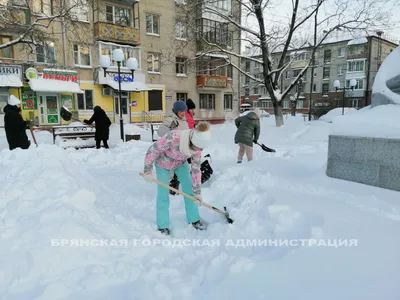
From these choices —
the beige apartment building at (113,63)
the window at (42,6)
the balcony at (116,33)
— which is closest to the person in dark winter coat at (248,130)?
the beige apartment building at (113,63)

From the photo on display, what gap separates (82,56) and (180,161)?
20.0 m

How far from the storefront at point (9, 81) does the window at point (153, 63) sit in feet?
29.6

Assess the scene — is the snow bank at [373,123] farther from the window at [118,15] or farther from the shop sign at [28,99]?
the window at [118,15]

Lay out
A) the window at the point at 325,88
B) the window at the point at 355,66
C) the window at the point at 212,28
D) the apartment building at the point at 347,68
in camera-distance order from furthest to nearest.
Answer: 1. the window at the point at 325,88
2. the window at the point at 355,66
3. the apartment building at the point at 347,68
4. the window at the point at 212,28

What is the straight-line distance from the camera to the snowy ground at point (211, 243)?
2344 mm

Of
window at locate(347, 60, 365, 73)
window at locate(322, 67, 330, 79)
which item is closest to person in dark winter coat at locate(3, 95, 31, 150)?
window at locate(347, 60, 365, 73)

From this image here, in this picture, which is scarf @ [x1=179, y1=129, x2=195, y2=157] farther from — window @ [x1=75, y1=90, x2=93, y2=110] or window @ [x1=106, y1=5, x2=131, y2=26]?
window @ [x1=106, y1=5, x2=131, y2=26]

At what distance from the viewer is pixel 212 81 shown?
86.1ft

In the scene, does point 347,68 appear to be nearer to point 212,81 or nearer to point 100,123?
point 212,81

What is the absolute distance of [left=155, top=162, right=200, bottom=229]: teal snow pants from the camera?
3.58 meters

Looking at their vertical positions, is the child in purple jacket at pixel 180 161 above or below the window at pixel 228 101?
below

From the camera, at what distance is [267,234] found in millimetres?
3236

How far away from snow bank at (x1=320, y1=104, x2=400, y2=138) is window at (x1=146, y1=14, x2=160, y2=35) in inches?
861

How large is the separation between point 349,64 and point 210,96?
89.7 feet
